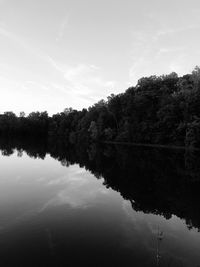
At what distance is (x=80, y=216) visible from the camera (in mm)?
15688

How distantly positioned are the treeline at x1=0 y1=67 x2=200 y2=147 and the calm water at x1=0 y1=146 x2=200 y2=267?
2113 inches

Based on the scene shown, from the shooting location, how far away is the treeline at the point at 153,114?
73.1 m

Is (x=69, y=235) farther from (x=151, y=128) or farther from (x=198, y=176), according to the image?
(x=151, y=128)

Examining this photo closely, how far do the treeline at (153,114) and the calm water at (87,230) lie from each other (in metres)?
53.7

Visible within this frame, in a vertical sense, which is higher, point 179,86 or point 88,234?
point 179,86

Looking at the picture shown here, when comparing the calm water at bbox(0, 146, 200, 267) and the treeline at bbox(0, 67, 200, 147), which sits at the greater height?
the treeline at bbox(0, 67, 200, 147)

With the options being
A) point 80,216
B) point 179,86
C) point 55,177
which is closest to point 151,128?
point 179,86

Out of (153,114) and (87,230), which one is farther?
(153,114)

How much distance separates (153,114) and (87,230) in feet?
258

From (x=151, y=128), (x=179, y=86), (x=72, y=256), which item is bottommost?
(x=72, y=256)

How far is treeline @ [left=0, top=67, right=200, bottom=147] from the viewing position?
73062 millimetres

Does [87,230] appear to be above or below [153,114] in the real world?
below

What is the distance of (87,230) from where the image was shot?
13391 millimetres

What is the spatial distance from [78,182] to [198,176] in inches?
538
